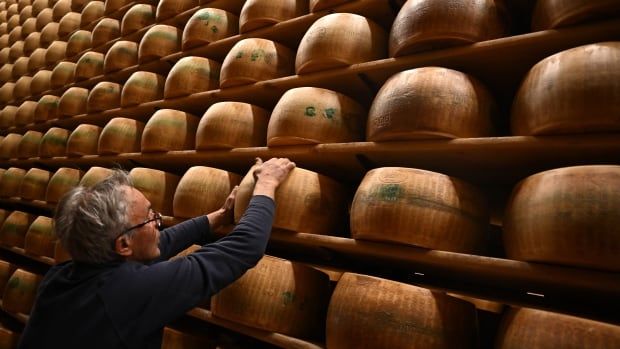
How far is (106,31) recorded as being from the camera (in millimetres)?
3455

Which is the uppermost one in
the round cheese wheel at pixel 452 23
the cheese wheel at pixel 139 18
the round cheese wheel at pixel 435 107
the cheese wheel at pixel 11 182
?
the cheese wheel at pixel 139 18

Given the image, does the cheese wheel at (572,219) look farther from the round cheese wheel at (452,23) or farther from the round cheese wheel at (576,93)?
the round cheese wheel at (452,23)

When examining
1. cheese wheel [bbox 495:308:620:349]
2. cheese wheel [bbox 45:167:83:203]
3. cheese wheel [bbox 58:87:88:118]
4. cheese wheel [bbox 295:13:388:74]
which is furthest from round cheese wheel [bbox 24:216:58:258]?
cheese wheel [bbox 495:308:620:349]

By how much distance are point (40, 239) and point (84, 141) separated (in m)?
0.76

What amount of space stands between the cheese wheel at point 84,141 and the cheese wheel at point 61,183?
14 cm

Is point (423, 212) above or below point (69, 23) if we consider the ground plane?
below

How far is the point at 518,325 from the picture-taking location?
42.8 inches

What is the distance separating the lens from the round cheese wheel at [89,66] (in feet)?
11.1

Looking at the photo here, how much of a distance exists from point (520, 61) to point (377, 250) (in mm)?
826

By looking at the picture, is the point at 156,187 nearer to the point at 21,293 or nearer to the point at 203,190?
the point at 203,190

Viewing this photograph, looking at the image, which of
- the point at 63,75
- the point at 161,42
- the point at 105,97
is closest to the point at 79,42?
the point at 63,75

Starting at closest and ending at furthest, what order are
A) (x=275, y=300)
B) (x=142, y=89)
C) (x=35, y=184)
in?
(x=275, y=300), (x=142, y=89), (x=35, y=184)

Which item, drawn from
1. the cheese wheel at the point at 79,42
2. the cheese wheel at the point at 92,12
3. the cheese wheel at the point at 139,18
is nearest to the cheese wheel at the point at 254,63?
the cheese wheel at the point at 139,18

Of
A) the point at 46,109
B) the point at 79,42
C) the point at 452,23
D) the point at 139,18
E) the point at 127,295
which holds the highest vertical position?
the point at 139,18
